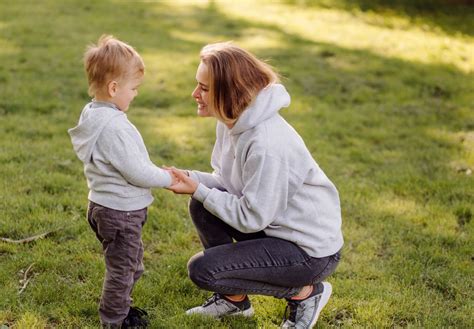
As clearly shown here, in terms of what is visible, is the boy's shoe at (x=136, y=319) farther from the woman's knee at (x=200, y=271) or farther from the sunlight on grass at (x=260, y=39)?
the sunlight on grass at (x=260, y=39)

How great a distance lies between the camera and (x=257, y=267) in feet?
9.66

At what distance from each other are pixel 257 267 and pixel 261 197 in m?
0.35

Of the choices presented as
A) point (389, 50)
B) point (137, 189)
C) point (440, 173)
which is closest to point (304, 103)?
point (440, 173)

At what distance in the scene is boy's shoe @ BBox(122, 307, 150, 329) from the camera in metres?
3.07

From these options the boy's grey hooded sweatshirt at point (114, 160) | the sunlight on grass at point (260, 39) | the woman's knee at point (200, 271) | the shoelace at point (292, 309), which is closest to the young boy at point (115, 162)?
the boy's grey hooded sweatshirt at point (114, 160)

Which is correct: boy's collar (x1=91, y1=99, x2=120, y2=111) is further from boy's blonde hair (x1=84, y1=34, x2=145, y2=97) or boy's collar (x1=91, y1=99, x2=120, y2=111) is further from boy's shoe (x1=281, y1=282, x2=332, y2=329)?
boy's shoe (x1=281, y1=282, x2=332, y2=329)

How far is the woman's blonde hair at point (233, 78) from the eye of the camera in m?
2.84

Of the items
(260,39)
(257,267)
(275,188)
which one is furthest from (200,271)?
(260,39)

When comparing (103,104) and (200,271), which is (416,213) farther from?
(103,104)

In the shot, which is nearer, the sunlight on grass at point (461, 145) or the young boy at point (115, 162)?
the young boy at point (115, 162)

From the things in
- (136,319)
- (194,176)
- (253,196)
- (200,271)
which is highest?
(253,196)

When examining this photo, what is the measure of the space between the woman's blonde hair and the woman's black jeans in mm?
618

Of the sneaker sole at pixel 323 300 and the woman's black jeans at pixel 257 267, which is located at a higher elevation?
the woman's black jeans at pixel 257 267

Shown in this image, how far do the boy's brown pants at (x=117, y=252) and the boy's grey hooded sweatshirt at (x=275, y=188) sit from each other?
1.14 ft
